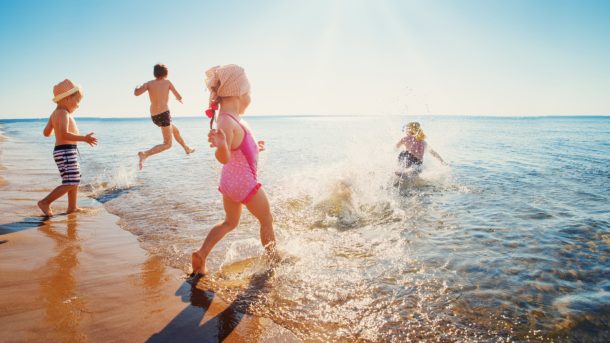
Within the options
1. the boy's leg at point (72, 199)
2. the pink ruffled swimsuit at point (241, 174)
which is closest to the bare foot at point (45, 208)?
the boy's leg at point (72, 199)

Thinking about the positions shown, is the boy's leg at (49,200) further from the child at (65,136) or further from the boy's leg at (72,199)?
the boy's leg at (72,199)

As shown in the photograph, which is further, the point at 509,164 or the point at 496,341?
the point at 509,164

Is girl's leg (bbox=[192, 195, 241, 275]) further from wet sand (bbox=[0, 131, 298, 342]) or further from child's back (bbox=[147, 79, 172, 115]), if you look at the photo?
child's back (bbox=[147, 79, 172, 115])

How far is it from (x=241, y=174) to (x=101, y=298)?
1.70m

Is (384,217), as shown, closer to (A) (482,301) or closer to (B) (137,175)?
(A) (482,301)

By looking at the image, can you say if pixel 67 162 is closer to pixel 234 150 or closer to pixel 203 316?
pixel 234 150

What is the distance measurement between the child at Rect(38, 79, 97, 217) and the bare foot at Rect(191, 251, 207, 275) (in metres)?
3.10

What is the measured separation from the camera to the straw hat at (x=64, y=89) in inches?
213

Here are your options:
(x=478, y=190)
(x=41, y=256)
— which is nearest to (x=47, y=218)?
(x=41, y=256)

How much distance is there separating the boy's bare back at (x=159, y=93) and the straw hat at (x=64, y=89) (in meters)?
1.90

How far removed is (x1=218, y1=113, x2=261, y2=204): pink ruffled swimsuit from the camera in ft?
11.1

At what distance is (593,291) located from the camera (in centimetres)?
335

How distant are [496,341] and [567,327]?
29.3 inches

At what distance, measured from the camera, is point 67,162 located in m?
5.68
